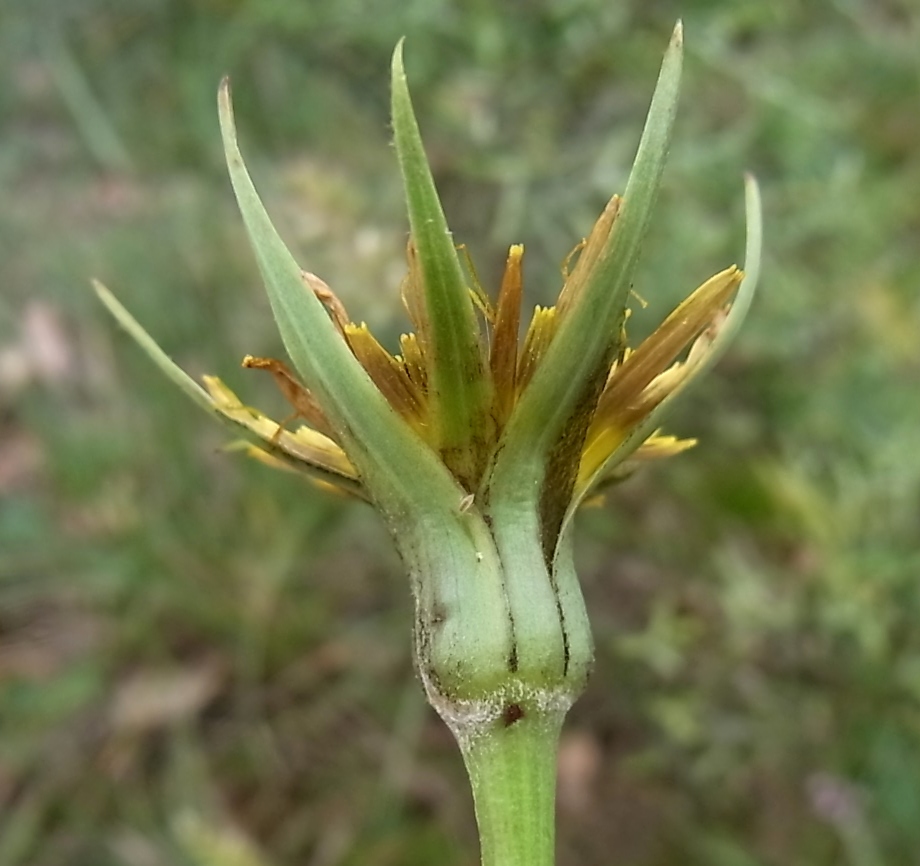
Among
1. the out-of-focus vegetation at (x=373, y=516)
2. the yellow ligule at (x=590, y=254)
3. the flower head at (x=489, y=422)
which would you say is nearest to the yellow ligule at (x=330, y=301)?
the flower head at (x=489, y=422)

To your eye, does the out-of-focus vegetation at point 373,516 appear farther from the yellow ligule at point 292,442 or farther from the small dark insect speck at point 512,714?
the small dark insect speck at point 512,714

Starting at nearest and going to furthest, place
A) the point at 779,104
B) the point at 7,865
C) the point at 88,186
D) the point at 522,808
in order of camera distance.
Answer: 1. the point at 522,808
2. the point at 779,104
3. the point at 7,865
4. the point at 88,186

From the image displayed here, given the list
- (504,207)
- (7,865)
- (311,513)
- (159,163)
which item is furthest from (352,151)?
(7,865)

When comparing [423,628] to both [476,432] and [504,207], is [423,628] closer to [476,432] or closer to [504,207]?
[476,432]

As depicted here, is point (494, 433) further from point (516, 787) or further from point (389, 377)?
point (516, 787)

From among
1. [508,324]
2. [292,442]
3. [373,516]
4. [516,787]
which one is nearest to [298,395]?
[292,442]

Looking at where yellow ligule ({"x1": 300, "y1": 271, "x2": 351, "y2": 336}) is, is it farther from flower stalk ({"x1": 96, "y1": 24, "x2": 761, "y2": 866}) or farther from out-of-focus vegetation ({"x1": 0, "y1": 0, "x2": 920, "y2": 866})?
out-of-focus vegetation ({"x1": 0, "y1": 0, "x2": 920, "y2": 866})

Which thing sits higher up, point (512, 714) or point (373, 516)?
point (373, 516)
